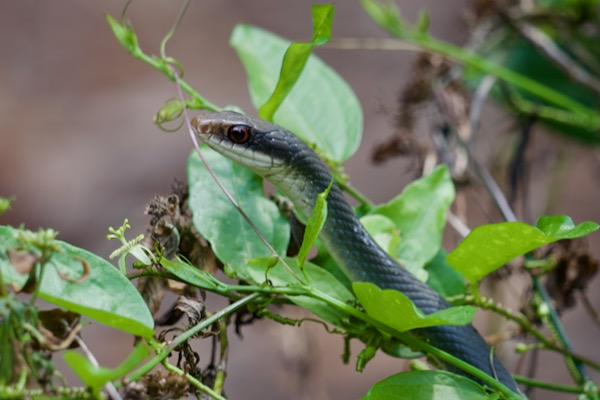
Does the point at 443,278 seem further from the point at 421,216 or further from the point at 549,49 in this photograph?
the point at 549,49

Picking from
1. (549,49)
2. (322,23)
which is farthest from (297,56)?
(549,49)

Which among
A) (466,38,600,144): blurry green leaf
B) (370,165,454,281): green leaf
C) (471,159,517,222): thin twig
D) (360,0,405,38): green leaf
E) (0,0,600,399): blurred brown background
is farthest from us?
(0,0,600,399): blurred brown background

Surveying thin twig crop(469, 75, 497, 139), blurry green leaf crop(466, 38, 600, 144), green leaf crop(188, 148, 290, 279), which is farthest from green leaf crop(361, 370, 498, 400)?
blurry green leaf crop(466, 38, 600, 144)

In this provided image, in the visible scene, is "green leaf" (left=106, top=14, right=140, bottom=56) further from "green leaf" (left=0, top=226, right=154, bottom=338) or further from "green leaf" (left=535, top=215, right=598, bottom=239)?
"green leaf" (left=535, top=215, right=598, bottom=239)

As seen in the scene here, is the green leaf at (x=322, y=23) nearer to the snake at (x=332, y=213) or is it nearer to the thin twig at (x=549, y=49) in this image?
the snake at (x=332, y=213)

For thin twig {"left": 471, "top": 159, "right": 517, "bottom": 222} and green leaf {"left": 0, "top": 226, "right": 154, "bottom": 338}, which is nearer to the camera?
green leaf {"left": 0, "top": 226, "right": 154, "bottom": 338}

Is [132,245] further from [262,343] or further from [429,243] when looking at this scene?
[262,343]
